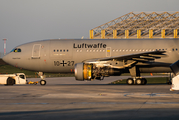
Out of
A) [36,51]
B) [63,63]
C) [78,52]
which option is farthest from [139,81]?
[36,51]

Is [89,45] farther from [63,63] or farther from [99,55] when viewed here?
[63,63]

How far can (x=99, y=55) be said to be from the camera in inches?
982

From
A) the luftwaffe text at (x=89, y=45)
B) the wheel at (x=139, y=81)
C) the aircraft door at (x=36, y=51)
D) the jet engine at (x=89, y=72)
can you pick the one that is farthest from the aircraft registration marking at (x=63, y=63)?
the wheel at (x=139, y=81)

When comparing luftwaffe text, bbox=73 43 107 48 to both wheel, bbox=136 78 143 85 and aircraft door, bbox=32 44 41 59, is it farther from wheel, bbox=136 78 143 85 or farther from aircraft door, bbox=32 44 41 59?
wheel, bbox=136 78 143 85

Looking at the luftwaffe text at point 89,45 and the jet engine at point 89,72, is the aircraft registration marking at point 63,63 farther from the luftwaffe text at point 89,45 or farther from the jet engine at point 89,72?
the jet engine at point 89,72

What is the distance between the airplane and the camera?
77.9 ft

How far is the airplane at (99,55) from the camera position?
77.9 feet

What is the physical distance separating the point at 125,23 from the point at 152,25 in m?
9.70

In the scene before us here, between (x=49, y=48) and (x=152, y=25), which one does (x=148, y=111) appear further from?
(x=152, y=25)

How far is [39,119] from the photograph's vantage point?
8.34 m

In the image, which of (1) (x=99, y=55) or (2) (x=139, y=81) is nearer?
(2) (x=139, y=81)

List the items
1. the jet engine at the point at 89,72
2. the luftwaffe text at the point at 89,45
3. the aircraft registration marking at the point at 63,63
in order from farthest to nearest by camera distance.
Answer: the aircraft registration marking at the point at 63,63 → the luftwaffe text at the point at 89,45 → the jet engine at the point at 89,72

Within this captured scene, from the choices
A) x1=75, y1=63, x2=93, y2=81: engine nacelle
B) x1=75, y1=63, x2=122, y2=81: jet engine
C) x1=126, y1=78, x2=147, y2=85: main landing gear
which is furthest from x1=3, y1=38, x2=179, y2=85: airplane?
x1=75, y1=63, x2=93, y2=81: engine nacelle

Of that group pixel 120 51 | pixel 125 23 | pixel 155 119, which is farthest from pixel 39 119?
pixel 125 23
